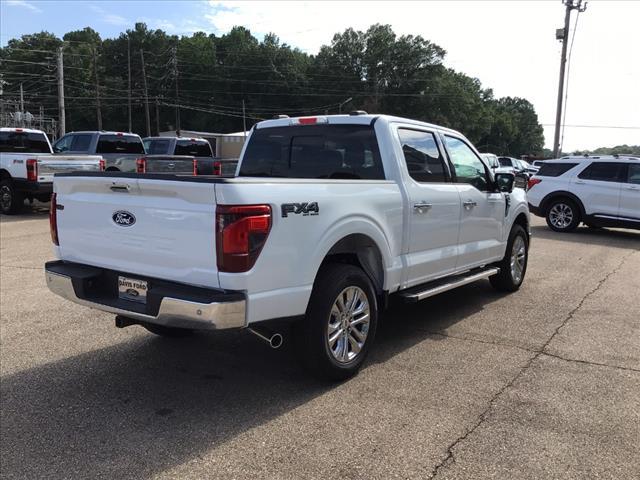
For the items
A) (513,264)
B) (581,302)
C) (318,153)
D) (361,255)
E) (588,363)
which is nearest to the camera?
(361,255)

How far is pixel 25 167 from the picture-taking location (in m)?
14.0

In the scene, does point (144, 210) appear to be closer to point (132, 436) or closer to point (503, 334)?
point (132, 436)

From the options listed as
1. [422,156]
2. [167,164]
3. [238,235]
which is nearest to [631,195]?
[422,156]

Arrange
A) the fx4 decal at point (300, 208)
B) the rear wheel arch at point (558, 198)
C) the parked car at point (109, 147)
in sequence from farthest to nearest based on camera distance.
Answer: the parked car at point (109, 147) → the rear wheel arch at point (558, 198) → the fx4 decal at point (300, 208)

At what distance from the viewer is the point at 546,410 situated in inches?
153

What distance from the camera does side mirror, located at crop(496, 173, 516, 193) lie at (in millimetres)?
6586

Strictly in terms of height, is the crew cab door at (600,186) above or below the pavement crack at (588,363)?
above

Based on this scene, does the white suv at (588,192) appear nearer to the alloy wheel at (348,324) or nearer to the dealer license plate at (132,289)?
the alloy wheel at (348,324)

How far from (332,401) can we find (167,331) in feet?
6.03

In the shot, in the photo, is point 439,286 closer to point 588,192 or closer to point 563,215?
point 588,192

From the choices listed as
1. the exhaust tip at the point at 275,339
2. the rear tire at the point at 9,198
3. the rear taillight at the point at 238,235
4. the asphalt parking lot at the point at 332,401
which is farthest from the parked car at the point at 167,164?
the rear taillight at the point at 238,235

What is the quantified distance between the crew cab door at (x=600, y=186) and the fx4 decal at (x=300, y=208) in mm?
11401

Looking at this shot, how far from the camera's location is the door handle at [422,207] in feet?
16.1

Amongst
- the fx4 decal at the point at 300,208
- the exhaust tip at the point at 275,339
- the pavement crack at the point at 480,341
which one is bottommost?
the pavement crack at the point at 480,341
